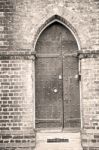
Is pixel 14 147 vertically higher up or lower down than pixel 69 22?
lower down

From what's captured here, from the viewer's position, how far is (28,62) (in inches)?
318

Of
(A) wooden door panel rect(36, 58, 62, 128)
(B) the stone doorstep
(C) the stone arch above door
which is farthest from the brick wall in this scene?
(A) wooden door panel rect(36, 58, 62, 128)

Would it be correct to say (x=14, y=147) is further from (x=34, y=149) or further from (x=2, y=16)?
(x=2, y=16)

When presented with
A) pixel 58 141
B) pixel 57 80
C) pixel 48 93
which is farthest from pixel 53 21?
pixel 58 141

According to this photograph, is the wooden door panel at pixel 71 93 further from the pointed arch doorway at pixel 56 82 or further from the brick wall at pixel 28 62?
the brick wall at pixel 28 62

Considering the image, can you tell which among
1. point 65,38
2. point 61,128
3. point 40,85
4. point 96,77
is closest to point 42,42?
point 65,38

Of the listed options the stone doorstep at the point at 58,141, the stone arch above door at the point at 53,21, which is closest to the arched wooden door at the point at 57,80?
the stone arch above door at the point at 53,21

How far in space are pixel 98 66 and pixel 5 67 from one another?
99.8 inches

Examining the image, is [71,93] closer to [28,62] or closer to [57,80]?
[57,80]

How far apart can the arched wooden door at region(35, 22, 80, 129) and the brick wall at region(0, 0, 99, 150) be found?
0.95 ft

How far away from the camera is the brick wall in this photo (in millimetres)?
7816

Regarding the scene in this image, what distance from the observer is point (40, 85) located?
8250 mm

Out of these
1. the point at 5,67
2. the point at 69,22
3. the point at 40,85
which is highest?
the point at 69,22

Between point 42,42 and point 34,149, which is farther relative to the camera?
point 42,42
